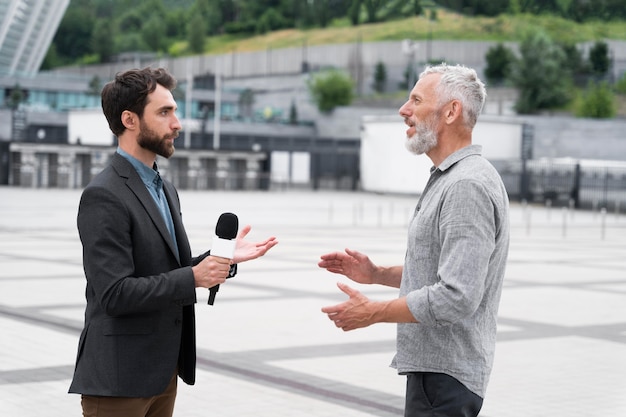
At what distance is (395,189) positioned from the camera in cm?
5888

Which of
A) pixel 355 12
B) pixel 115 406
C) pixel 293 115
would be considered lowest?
pixel 115 406

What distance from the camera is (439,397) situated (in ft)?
12.9

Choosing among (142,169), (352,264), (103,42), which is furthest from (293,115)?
(142,169)

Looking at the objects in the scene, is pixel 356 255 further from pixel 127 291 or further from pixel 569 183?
pixel 569 183

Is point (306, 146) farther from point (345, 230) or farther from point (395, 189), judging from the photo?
point (345, 230)

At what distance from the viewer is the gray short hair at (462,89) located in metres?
4.02

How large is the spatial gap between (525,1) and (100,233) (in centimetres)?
14367

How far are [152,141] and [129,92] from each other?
19 cm

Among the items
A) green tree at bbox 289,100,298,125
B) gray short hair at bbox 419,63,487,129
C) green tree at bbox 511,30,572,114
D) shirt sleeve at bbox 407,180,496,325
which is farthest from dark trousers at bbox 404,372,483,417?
green tree at bbox 511,30,572,114

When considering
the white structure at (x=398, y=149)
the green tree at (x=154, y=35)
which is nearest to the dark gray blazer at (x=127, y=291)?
the white structure at (x=398, y=149)

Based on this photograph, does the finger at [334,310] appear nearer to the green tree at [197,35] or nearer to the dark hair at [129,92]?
the dark hair at [129,92]

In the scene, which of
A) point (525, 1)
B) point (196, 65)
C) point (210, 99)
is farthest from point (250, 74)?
point (525, 1)

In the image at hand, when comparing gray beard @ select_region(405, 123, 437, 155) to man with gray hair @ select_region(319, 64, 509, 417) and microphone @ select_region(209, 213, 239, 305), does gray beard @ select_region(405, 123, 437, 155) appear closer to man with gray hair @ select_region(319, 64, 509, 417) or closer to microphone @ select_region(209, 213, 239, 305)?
man with gray hair @ select_region(319, 64, 509, 417)

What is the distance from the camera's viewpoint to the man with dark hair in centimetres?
384
